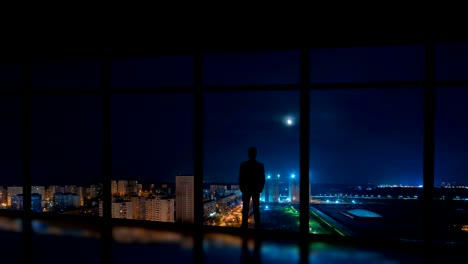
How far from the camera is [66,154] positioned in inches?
262

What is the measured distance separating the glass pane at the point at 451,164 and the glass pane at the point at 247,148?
5.47 ft

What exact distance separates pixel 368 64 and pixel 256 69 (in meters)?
1.51

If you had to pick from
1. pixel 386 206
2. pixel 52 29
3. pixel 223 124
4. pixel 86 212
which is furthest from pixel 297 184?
pixel 386 206

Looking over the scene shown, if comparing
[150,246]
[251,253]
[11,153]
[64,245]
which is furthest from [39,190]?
[251,253]

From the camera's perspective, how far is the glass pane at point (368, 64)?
4.06 metres

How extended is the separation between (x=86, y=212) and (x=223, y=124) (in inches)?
107

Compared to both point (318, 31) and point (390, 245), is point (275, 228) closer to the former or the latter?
point (390, 245)

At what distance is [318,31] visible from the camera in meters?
4.19

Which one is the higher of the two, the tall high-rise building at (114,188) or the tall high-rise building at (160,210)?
the tall high-rise building at (114,188)

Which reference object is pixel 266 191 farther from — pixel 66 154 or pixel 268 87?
pixel 66 154

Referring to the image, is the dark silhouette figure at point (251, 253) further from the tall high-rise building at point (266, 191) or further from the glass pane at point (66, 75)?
the glass pane at point (66, 75)

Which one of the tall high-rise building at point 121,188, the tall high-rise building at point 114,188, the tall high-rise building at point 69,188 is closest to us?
the tall high-rise building at point 114,188

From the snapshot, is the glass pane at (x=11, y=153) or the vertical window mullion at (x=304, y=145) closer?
the vertical window mullion at (x=304, y=145)

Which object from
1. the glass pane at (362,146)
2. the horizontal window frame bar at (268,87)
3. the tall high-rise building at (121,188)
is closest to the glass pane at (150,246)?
the tall high-rise building at (121,188)
